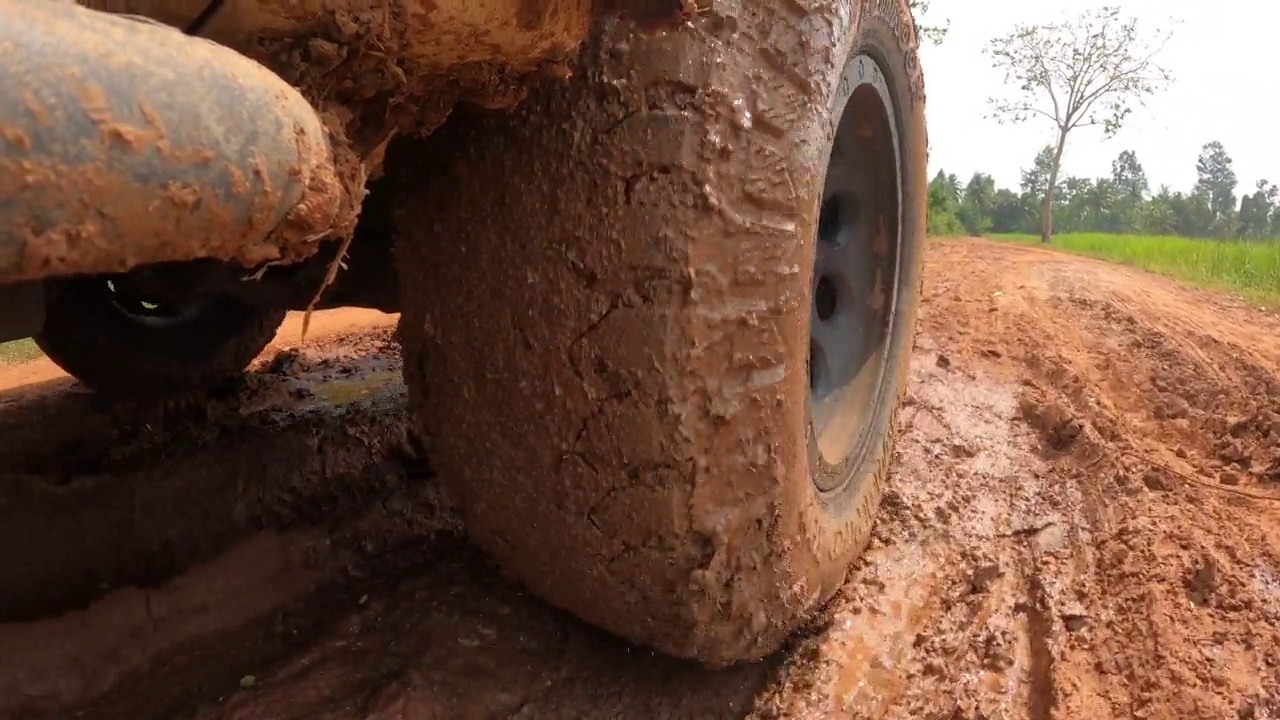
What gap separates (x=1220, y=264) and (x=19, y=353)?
10338mm

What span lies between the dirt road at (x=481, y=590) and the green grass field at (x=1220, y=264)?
18.0ft

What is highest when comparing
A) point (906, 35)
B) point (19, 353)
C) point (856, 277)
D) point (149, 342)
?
point (906, 35)

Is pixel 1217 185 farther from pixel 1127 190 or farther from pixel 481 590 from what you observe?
pixel 481 590

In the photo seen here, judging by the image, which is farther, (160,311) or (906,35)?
(160,311)

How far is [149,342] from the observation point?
102 inches

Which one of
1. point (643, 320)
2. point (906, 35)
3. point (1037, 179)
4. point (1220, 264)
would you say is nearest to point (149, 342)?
point (643, 320)

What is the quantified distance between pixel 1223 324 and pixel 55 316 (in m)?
5.66

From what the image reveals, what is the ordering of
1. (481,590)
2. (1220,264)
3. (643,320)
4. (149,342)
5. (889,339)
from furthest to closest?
(1220,264) → (149,342) → (889,339) → (481,590) → (643,320)

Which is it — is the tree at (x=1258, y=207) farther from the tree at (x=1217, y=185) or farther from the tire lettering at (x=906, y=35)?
the tire lettering at (x=906, y=35)

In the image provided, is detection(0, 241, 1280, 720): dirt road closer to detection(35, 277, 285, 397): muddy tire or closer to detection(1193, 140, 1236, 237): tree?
detection(35, 277, 285, 397): muddy tire

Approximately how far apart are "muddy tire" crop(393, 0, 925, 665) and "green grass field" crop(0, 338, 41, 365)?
12.4 ft

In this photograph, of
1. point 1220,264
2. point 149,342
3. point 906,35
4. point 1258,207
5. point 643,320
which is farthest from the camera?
point 1258,207

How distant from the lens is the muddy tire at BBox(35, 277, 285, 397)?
2469 millimetres

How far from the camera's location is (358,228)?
1754mm
